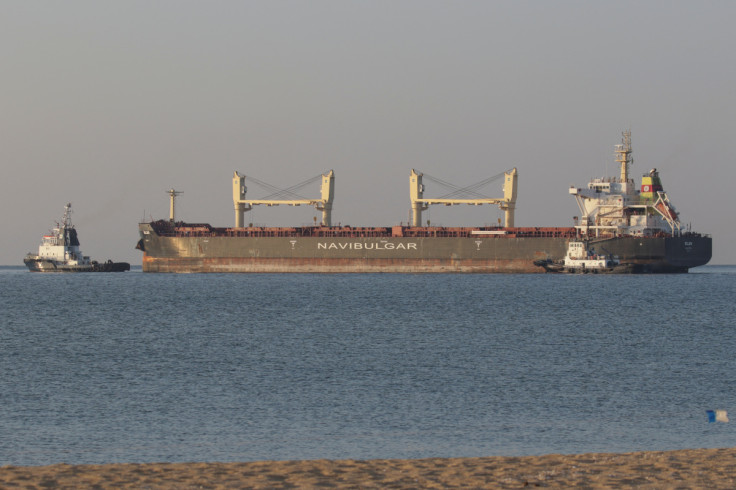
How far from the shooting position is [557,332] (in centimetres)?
3334

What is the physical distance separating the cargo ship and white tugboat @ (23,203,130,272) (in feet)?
33.1

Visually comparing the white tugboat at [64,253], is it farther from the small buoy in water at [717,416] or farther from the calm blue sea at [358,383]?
the small buoy in water at [717,416]

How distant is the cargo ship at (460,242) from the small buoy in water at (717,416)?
58.8m

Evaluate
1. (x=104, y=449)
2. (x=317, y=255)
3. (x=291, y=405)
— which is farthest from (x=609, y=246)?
(x=104, y=449)

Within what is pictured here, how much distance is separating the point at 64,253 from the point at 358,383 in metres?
79.2

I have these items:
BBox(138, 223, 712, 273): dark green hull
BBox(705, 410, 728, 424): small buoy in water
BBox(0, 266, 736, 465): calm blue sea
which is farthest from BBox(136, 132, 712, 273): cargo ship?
BBox(705, 410, 728, 424): small buoy in water

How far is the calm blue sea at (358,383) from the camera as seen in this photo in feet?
49.2

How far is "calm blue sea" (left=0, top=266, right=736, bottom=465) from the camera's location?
1501 centimetres

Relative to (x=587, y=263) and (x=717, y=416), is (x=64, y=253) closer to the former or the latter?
(x=587, y=263)

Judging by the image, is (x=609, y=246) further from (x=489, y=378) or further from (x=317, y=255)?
(x=489, y=378)

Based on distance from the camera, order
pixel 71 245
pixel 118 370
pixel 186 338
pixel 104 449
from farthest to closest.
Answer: pixel 71 245, pixel 186 338, pixel 118 370, pixel 104 449

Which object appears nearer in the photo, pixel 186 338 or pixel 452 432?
pixel 452 432

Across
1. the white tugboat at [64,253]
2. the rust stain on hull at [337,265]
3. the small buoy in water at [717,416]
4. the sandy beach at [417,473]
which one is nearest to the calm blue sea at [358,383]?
the small buoy in water at [717,416]

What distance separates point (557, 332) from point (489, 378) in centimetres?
1193
